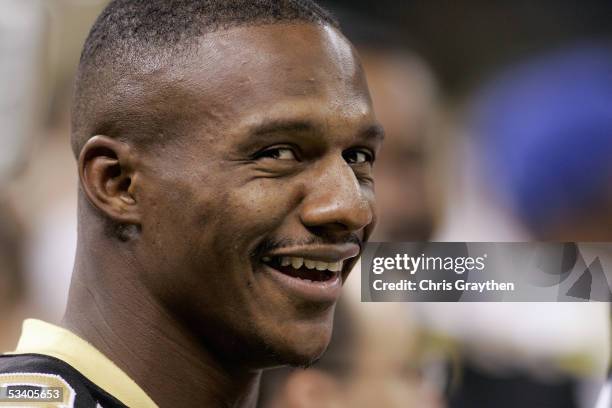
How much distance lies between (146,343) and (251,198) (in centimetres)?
30

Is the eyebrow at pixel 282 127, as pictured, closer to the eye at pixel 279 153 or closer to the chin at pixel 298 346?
the eye at pixel 279 153

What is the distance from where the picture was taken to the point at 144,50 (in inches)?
66.2

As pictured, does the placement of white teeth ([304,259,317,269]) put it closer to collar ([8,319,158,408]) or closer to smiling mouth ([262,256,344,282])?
smiling mouth ([262,256,344,282])

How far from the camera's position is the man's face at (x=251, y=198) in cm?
161

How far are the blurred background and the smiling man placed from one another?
1149mm

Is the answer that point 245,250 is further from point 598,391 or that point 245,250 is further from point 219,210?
point 598,391

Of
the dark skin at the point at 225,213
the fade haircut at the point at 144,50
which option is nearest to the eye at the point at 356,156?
the dark skin at the point at 225,213

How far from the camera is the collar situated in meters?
1.62

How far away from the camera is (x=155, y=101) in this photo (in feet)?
5.37

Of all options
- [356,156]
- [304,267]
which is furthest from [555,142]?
[304,267]

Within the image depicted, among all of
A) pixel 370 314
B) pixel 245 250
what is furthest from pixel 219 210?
pixel 370 314

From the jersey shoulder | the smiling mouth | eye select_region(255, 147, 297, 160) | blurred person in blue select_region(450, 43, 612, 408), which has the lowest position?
the jersey shoulder

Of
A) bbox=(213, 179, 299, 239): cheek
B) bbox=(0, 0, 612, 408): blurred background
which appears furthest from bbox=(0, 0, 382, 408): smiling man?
bbox=(0, 0, 612, 408): blurred background

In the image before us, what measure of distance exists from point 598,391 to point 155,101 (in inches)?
67.4
